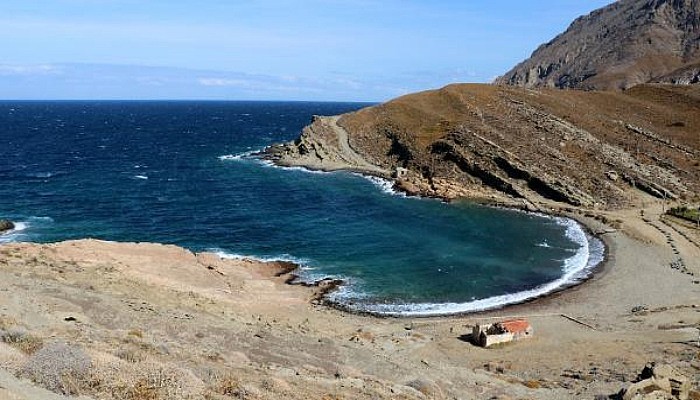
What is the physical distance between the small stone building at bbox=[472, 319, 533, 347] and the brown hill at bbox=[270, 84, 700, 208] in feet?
152

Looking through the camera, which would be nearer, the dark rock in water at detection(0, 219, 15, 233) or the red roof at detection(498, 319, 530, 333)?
the red roof at detection(498, 319, 530, 333)

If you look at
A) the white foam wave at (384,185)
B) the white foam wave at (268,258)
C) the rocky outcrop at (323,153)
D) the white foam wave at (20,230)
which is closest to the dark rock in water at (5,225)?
the white foam wave at (20,230)

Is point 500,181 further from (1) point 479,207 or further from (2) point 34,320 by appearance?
(2) point 34,320

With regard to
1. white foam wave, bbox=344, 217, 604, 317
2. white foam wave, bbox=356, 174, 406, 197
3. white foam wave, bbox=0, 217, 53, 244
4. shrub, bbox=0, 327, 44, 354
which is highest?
shrub, bbox=0, 327, 44, 354

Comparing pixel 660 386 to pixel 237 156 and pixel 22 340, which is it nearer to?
pixel 22 340

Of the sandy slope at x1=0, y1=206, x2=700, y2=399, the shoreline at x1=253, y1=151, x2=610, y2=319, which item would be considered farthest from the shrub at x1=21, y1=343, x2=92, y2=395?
the shoreline at x1=253, y1=151, x2=610, y2=319

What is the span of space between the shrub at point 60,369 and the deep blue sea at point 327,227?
99.4 ft

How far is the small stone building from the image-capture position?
42.2m

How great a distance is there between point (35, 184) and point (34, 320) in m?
71.2

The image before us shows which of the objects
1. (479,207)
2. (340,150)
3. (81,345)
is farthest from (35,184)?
(81,345)

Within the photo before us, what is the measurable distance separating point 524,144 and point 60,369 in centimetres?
9050

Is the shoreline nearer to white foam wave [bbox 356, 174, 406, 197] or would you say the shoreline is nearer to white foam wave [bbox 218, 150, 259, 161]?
white foam wave [bbox 356, 174, 406, 197]

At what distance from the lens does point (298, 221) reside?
77312 mm

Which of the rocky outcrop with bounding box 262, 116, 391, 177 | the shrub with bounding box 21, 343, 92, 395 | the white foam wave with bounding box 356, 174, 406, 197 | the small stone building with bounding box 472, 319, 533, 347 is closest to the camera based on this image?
the shrub with bounding box 21, 343, 92, 395
